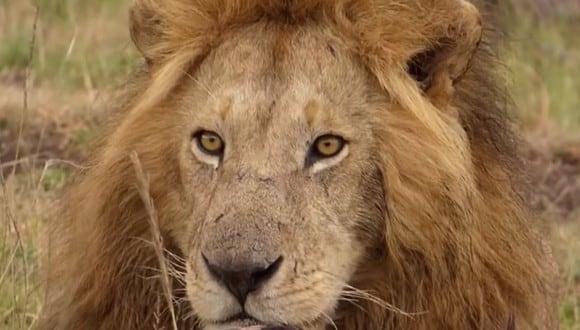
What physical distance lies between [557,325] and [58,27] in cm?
597

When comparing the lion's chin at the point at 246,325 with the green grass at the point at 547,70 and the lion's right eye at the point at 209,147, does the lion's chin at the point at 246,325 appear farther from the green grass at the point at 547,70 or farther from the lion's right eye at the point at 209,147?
the green grass at the point at 547,70

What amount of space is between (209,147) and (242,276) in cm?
51

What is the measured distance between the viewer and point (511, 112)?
483cm

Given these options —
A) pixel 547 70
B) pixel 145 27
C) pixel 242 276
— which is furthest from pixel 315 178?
pixel 547 70

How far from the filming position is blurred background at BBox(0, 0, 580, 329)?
575 centimetres

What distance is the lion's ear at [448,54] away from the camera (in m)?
4.20

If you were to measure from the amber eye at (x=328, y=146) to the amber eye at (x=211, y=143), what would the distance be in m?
0.25

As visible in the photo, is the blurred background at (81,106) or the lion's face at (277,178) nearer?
the lion's face at (277,178)

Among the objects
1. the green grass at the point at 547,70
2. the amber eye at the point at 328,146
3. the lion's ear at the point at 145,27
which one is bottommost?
the amber eye at the point at 328,146

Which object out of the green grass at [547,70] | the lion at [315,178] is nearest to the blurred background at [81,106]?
the green grass at [547,70]

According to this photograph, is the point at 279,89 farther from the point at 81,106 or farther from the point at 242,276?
the point at 81,106

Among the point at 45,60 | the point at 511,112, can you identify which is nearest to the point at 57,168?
the point at 45,60

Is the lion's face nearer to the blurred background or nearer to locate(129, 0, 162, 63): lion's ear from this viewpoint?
locate(129, 0, 162, 63): lion's ear

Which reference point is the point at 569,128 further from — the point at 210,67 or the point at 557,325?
the point at 210,67
